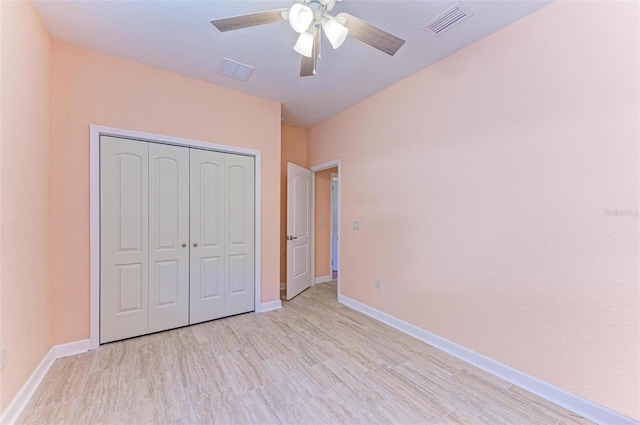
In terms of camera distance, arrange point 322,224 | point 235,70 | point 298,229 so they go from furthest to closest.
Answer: point 322,224, point 298,229, point 235,70

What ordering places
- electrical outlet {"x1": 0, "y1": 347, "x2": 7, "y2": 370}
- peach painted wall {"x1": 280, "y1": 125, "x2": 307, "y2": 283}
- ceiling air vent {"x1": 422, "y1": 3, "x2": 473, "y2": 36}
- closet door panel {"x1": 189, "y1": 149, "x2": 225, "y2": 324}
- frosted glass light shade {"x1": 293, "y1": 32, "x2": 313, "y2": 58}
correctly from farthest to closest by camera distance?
peach painted wall {"x1": 280, "y1": 125, "x2": 307, "y2": 283}, closet door panel {"x1": 189, "y1": 149, "x2": 225, "y2": 324}, ceiling air vent {"x1": 422, "y1": 3, "x2": 473, "y2": 36}, frosted glass light shade {"x1": 293, "y1": 32, "x2": 313, "y2": 58}, electrical outlet {"x1": 0, "y1": 347, "x2": 7, "y2": 370}

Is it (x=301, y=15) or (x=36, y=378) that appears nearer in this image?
(x=301, y=15)

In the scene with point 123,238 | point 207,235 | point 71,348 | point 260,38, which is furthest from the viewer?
point 207,235

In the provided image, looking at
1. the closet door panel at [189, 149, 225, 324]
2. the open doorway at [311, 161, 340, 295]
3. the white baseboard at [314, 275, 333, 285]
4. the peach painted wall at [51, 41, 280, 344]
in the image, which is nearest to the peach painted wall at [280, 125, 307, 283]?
the open doorway at [311, 161, 340, 295]

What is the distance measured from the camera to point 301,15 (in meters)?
1.51

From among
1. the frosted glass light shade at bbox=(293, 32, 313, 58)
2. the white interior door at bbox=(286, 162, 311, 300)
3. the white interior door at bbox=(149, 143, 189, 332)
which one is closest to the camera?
the frosted glass light shade at bbox=(293, 32, 313, 58)

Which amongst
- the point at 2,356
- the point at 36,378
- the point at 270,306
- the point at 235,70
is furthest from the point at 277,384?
the point at 235,70

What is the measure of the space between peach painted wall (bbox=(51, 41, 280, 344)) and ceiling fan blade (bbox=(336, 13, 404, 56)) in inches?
77.1

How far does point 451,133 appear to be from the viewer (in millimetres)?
2363

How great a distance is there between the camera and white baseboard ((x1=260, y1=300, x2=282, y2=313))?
3.26 meters

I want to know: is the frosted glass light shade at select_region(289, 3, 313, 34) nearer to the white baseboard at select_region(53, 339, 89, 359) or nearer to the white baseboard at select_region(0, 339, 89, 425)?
the white baseboard at select_region(0, 339, 89, 425)

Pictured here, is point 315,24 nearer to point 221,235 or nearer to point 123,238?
point 221,235

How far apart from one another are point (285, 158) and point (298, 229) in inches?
48.9

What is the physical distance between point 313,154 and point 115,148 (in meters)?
2.63
